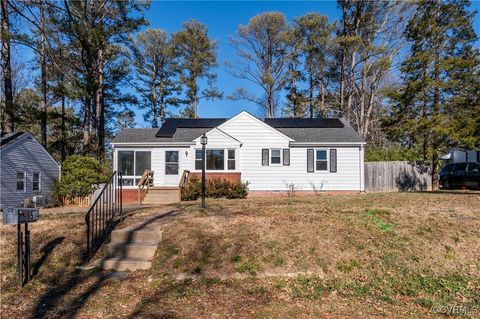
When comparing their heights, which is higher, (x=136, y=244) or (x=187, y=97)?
(x=187, y=97)

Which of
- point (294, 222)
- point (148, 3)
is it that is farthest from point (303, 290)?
point (148, 3)

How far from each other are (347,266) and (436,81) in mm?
18363

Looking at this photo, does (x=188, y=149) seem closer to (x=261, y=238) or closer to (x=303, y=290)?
(x=261, y=238)

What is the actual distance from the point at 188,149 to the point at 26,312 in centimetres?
1419

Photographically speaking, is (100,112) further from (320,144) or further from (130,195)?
(320,144)

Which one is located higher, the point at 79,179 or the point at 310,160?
the point at 310,160

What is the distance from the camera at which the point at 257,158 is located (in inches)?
733

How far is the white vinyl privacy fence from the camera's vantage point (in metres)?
20.7

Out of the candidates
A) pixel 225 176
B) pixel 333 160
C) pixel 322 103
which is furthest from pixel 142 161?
pixel 322 103

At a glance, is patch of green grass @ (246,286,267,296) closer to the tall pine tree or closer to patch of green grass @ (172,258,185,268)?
patch of green grass @ (172,258,185,268)

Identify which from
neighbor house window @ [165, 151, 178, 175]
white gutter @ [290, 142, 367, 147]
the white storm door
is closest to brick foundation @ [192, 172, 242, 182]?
the white storm door

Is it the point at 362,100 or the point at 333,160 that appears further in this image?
the point at 362,100

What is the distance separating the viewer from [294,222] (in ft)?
23.2

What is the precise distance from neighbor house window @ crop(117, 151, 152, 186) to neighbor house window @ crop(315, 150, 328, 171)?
9400 millimetres
